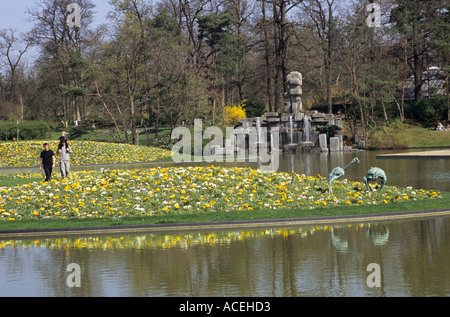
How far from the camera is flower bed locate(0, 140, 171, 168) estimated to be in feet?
129

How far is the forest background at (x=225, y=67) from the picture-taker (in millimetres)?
54781

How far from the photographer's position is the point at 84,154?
1601 inches

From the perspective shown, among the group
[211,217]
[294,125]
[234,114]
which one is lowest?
[211,217]

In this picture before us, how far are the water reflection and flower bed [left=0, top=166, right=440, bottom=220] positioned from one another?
242cm

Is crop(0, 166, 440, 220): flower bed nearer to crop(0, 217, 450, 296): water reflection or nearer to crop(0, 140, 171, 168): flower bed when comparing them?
crop(0, 217, 450, 296): water reflection

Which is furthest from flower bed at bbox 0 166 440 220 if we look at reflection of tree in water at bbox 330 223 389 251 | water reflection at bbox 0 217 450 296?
reflection of tree in water at bbox 330 223 389 251

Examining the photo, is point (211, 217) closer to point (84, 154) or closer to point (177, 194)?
point (177, 194)

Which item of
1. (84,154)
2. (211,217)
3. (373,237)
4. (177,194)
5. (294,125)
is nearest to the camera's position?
(373,237)

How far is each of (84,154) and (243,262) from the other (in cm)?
Answer: 3183

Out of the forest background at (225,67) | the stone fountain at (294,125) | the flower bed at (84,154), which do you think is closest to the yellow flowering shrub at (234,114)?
the forest background at (225,67)

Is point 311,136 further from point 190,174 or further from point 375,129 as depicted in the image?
point 190,174

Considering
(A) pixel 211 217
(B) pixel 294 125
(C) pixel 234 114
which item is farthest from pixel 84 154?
(C) pixel 234 114

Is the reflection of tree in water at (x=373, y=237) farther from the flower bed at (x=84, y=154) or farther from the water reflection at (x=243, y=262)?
the flower bed at (x=84, y=154)

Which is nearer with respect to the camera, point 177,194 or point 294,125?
point 177,194
